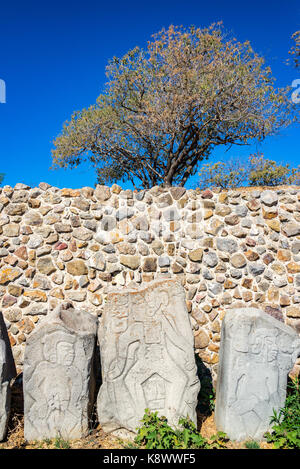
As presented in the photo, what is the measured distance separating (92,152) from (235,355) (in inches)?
422

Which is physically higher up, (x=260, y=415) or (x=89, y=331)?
(x=89, y=331)

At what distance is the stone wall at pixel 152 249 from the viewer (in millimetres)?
5211

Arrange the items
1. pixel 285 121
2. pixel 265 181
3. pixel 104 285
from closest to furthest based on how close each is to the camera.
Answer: pixel 104 285
pixel 285 121
pixel 265 181

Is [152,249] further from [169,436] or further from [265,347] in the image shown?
A: [169,436]

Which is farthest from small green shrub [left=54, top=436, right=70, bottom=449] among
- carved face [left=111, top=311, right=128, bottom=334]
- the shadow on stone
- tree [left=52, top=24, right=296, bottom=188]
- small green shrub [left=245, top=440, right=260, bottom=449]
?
tree [left=52, top=24, right=296, bottom=188]

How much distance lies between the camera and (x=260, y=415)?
3738mm

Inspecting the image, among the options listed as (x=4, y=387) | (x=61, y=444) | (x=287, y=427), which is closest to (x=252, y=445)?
(x=287, y=427)

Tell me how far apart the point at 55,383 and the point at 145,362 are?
968mm

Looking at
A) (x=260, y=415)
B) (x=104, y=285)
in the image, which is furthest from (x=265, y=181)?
(x=260, y=415)

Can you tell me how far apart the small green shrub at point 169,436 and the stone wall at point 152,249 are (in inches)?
59.8

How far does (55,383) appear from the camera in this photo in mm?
3734

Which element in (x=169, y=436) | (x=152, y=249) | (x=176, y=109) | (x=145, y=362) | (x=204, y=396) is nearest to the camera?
(x=169, y=436)

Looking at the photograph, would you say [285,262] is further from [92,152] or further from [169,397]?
[92,152]
